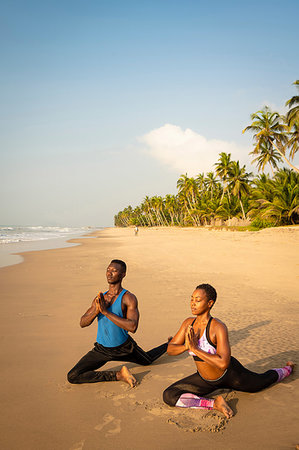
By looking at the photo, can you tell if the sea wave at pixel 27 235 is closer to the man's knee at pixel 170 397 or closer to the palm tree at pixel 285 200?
the palm tree at pixel 285 200

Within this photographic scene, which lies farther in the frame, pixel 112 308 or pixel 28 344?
pixel 28 344

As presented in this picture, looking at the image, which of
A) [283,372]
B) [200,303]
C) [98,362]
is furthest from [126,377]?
[283,372]

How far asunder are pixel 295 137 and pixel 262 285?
1217 inches

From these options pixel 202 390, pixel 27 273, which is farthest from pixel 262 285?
pixel 27 273

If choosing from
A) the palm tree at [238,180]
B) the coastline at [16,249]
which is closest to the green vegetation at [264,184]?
the palm tree at [238,180]

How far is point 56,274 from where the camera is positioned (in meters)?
11.5

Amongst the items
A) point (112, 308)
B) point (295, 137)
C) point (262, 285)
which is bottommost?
point (262, 285)

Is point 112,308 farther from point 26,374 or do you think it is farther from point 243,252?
point 243,252

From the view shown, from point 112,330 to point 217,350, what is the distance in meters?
1.32

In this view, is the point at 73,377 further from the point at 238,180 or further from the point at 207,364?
the point at 238,180

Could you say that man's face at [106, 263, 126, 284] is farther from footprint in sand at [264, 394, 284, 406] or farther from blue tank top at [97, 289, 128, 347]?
footprint in sand at [264, 394, 284, 406]

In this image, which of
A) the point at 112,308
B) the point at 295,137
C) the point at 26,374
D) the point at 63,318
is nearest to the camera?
the point at 112,308

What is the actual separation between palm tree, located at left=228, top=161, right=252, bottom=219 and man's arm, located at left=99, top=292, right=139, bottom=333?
158ft

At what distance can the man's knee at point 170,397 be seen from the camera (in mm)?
3025
